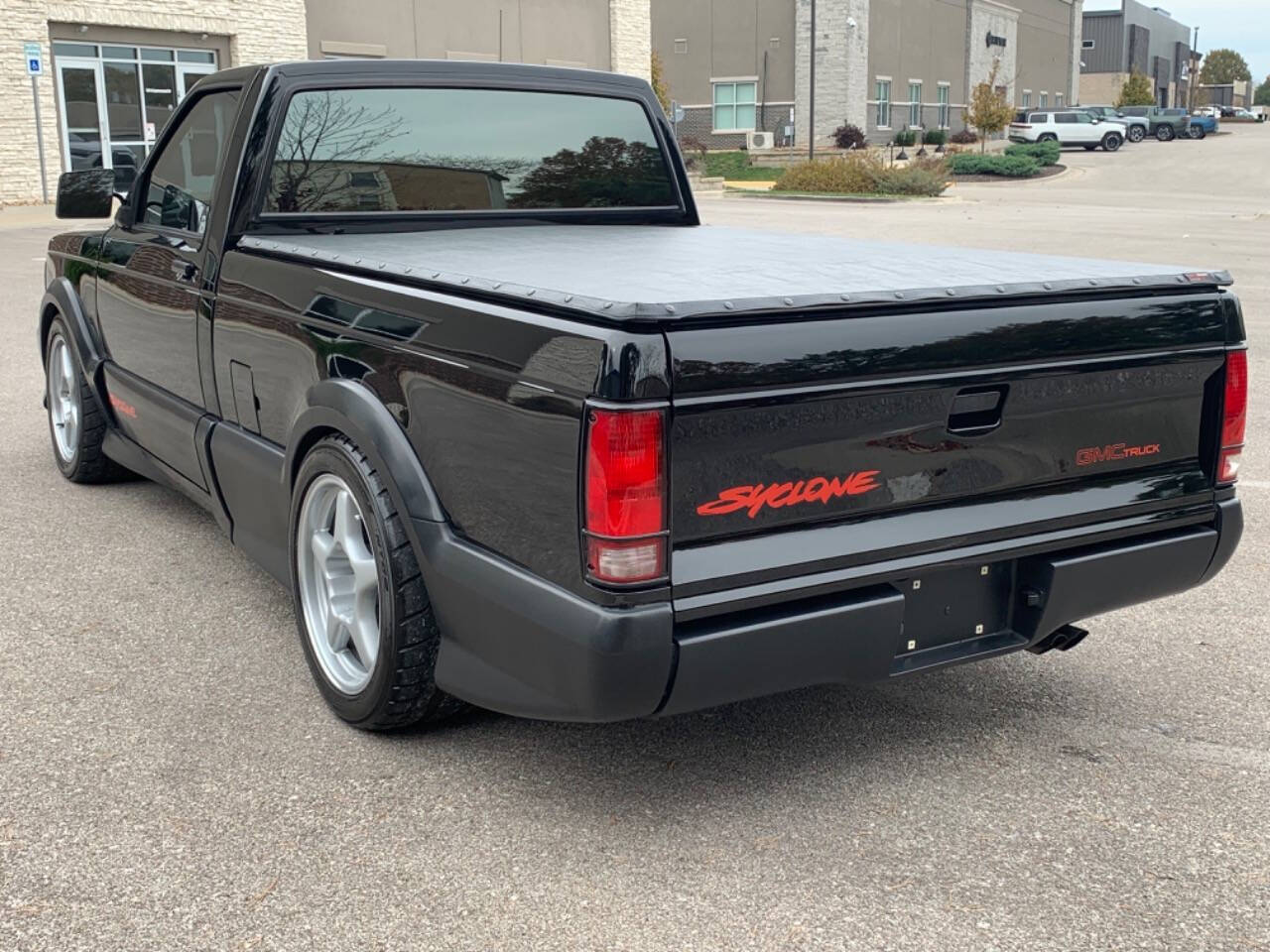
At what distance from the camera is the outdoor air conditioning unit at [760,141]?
181ft

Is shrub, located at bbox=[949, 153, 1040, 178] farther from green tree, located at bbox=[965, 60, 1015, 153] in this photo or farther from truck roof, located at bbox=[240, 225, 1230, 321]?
truck roof, located at bbox=[240, 225, 1230, 321]

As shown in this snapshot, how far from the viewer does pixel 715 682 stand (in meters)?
2.85

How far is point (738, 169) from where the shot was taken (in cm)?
4575

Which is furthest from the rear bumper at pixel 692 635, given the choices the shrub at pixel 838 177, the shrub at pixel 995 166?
the shrub at pixel 995 166

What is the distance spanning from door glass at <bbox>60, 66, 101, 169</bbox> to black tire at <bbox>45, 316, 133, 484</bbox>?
2329 centimetres

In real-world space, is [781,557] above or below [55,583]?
above

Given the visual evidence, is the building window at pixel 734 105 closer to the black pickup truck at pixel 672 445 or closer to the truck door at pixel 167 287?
the truck door at pixel 167 287

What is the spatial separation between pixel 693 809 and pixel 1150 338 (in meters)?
1.62

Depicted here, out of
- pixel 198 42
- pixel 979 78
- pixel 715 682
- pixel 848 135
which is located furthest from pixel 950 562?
pixel 979 78

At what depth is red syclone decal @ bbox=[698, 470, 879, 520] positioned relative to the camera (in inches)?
111

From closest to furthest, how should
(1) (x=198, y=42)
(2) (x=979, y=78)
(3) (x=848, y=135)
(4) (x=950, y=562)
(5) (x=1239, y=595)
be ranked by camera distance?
1. (4) (x=950, y=562)
2. (5) (x=1239, y=595)
3. (1) (x=198, y=42)
4. (3) (x=848, y=135)
5. (2) (x=979, y=78)

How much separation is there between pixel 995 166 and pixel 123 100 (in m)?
25.2

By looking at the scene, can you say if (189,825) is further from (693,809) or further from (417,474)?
(693,809)

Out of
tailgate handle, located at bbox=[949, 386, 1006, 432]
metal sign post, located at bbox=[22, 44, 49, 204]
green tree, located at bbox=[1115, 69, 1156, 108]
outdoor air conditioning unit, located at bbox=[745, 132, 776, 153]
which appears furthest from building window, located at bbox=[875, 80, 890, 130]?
tailgate handle, located at bbox=[949, 386, 1006, 432]
